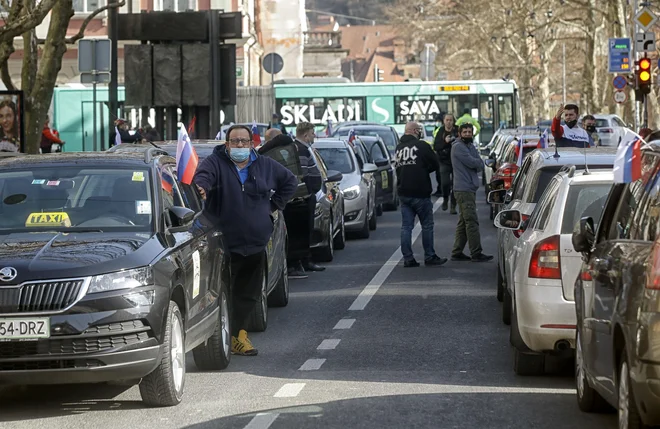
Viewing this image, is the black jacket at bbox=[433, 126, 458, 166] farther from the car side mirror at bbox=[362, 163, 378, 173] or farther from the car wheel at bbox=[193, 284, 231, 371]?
the car wheel at bbox=[193, 284, 231, 371]

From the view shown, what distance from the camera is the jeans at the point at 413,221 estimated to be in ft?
63.1

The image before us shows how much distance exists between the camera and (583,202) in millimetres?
10539

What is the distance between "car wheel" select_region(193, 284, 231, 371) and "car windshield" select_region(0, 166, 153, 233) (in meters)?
1.33

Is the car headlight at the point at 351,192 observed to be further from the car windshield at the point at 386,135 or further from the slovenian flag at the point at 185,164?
the car windshield at the point at 386,135

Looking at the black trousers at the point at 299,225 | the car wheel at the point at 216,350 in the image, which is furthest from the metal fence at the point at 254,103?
the car wheel at the point at 216,350

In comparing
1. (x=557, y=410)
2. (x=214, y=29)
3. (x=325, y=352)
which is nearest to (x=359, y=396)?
(x=557, y=410)

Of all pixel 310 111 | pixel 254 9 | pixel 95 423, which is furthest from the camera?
pixel 254 9

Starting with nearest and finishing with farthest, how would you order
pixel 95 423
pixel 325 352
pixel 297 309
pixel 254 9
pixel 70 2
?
pixel 95 423
pixel 325 352
pixel 297 309
pixel 70 2
pixel 254 9

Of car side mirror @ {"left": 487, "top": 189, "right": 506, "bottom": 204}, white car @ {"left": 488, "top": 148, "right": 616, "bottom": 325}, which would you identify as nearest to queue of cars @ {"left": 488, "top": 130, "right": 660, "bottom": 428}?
white car @ {"left": 488, "top": 148, "right": 616, "bottom": 325}

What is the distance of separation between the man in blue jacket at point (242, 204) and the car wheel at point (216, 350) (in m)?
0.55

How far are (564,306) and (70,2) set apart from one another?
1802 cm

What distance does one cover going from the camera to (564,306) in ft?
32.9

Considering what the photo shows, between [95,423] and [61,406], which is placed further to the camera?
[61,406]

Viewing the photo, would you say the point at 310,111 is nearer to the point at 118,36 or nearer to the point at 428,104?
the point at 428,104
